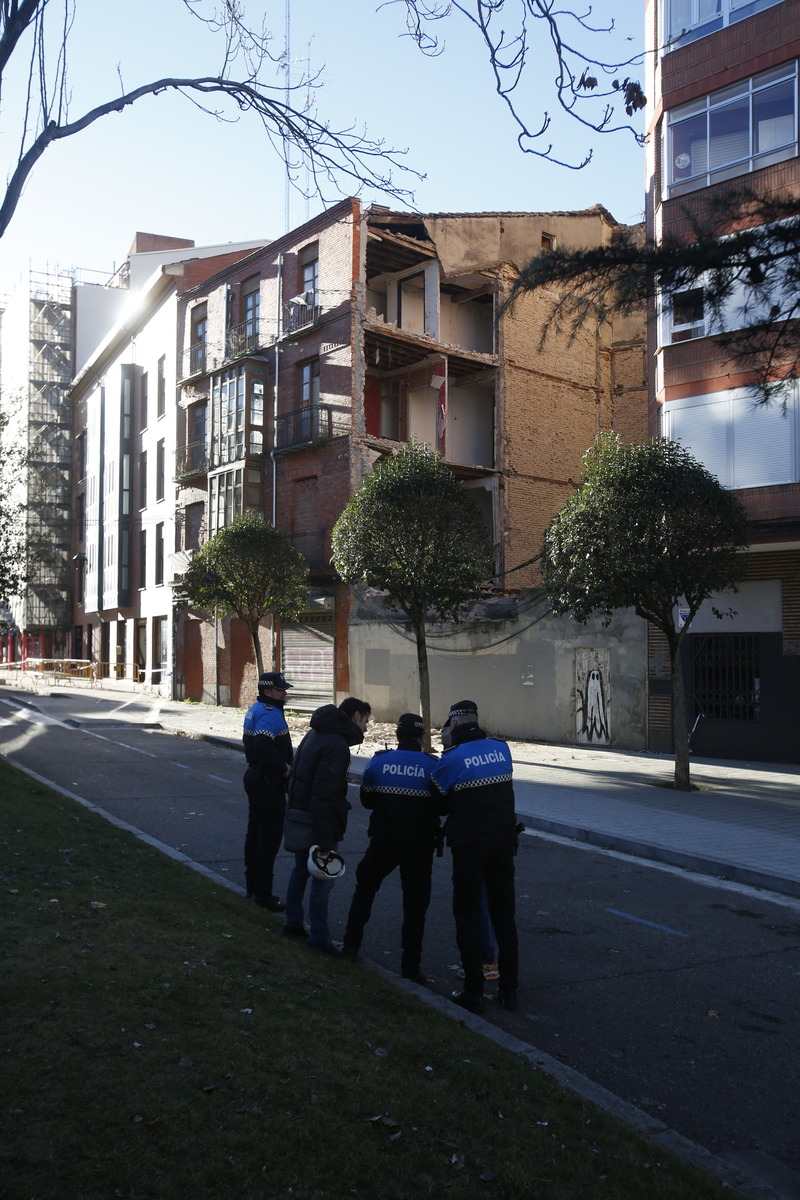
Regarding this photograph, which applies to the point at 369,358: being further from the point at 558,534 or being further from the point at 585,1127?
the point at 585,1127

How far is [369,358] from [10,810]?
21970 mm

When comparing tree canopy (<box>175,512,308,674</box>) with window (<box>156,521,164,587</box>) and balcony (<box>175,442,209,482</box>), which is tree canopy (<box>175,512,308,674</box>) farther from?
window (<box>156,521,164,587</box>)

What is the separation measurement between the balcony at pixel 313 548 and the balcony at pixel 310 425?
2612 millimetres

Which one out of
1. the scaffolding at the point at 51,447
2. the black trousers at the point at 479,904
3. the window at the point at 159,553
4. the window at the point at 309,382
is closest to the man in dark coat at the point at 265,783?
the black trousers at the point at 479,904

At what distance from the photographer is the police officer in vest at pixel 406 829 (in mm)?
5602

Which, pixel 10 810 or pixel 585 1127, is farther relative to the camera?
pixel 10 810

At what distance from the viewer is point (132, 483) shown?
1746 inches

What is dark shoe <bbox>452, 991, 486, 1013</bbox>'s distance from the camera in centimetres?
527

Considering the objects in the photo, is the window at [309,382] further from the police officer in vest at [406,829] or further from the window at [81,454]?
the window at [81,454]

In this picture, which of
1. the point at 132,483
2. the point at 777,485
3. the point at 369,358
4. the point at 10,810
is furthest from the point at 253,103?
the point at 132,483

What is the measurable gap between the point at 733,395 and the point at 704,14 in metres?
6.93

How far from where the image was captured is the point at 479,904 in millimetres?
5438

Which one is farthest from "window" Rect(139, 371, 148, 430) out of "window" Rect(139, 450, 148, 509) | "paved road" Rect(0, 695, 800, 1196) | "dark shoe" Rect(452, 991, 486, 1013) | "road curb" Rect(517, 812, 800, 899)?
"dark shoe" Rect(452, 991, 486, 1013)

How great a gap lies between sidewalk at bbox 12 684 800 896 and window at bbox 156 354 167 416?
23.0m
